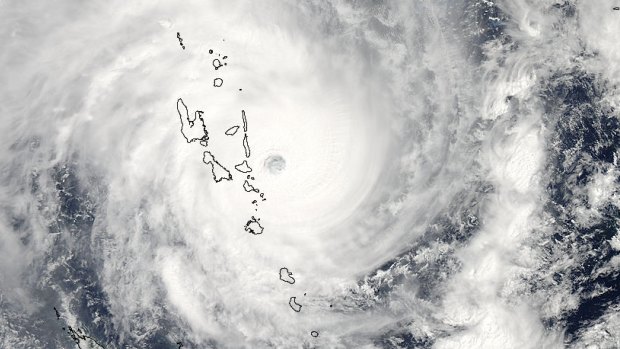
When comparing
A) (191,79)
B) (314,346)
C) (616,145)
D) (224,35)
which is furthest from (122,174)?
(616,145)

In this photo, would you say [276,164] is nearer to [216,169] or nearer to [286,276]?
[216,169]

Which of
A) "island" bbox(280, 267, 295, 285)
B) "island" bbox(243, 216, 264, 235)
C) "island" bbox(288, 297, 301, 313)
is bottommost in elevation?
"island" bbox(288, 297, 301, 313)

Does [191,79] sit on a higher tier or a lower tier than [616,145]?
higher

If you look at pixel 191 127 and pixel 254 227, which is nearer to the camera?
pixel 254 227

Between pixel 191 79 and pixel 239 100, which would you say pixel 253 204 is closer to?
pixel 239 100

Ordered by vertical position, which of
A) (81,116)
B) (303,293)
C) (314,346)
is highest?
(81,116)

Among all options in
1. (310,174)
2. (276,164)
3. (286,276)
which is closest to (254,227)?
(286,276)

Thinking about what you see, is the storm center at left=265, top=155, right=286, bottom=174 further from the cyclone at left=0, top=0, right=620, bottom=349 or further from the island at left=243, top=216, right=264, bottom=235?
the island at left=243, top=216, right=264, bottom=235

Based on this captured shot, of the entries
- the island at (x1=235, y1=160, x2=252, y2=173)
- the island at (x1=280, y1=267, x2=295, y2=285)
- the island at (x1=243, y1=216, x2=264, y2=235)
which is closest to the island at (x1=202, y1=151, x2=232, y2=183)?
the island at (x1=235, y1=160, x2=252, y2=173)

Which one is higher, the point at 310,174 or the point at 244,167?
the point at 244,167

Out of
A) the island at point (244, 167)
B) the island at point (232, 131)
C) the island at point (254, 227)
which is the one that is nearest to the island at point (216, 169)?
the island at point (244, 167)

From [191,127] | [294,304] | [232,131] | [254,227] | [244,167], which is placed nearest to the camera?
[294,304]
